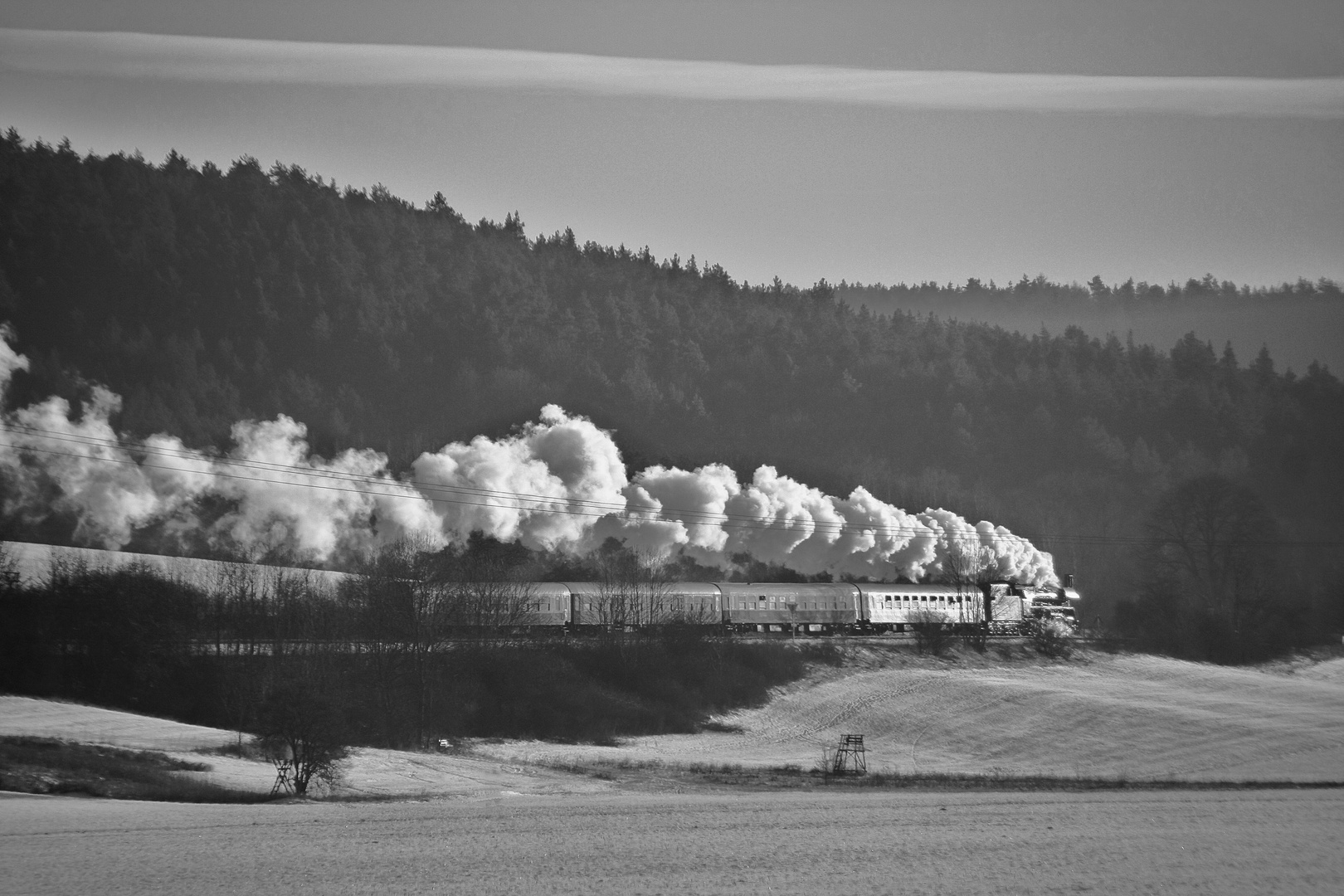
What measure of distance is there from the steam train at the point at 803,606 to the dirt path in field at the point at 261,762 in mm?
21562

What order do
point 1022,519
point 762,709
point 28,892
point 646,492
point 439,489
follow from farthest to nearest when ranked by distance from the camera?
point 1022,519, point 646,492, point 439,489, point 762,709, point 28,892

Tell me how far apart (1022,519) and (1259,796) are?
112128mm

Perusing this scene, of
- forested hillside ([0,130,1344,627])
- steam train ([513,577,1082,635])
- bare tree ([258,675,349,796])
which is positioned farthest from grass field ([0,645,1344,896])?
forested hillside ([0,130,1344,627])

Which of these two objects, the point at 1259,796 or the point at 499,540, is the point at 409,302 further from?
the point at 1259,796

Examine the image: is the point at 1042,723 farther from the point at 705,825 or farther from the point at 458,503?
the point at 458,503

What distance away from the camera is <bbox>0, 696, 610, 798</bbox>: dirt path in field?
38250 millimetres

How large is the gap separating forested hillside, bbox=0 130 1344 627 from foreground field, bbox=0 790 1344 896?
81289 millimetres

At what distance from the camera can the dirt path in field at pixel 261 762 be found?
125 ft

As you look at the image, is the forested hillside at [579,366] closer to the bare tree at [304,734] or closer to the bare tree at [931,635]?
the bare tree at [931,635]

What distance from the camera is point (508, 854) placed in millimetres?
26531

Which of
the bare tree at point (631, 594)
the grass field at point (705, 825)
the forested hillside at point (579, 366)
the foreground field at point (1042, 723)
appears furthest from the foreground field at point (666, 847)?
the forested hillside at point (579, 366)

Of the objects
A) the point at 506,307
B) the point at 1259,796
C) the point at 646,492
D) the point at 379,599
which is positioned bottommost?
the point at 1259,796

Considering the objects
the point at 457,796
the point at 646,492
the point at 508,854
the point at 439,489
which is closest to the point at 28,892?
the point at 508,854

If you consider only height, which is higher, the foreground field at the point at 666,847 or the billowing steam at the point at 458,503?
the billowing steam at the point at 458,503
